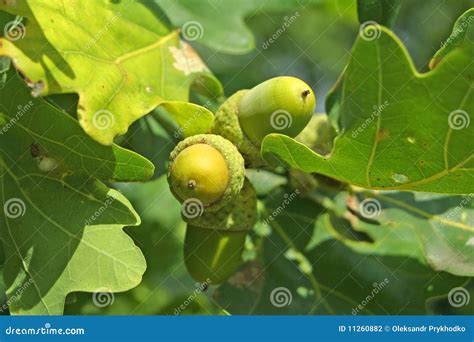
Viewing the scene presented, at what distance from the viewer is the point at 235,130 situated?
79.7 inches

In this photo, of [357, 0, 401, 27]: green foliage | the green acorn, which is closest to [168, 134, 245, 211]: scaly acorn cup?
the green acorn

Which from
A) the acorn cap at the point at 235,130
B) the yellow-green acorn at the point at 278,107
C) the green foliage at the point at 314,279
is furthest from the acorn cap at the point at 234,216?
the green foliage at the point at 314,279

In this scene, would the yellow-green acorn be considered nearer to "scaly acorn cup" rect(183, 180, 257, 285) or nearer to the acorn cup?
the acorn cup

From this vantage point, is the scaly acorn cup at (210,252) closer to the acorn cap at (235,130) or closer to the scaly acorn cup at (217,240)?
the scaly acorn cup at (217,240)

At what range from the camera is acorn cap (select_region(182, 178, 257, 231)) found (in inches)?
79.9

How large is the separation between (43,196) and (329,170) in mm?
795

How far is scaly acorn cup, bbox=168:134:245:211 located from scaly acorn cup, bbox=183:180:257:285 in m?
0.07

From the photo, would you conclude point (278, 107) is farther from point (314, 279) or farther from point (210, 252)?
point (314, 279)

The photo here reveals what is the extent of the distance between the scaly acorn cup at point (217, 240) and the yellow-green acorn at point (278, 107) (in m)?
0.23

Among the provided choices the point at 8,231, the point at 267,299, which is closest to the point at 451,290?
the point at 267,299

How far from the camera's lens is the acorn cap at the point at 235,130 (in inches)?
79.7

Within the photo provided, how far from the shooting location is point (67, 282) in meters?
1.95

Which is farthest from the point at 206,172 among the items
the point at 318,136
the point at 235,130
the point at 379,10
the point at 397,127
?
the point at 379,10

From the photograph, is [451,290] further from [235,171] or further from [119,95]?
[119,95]
